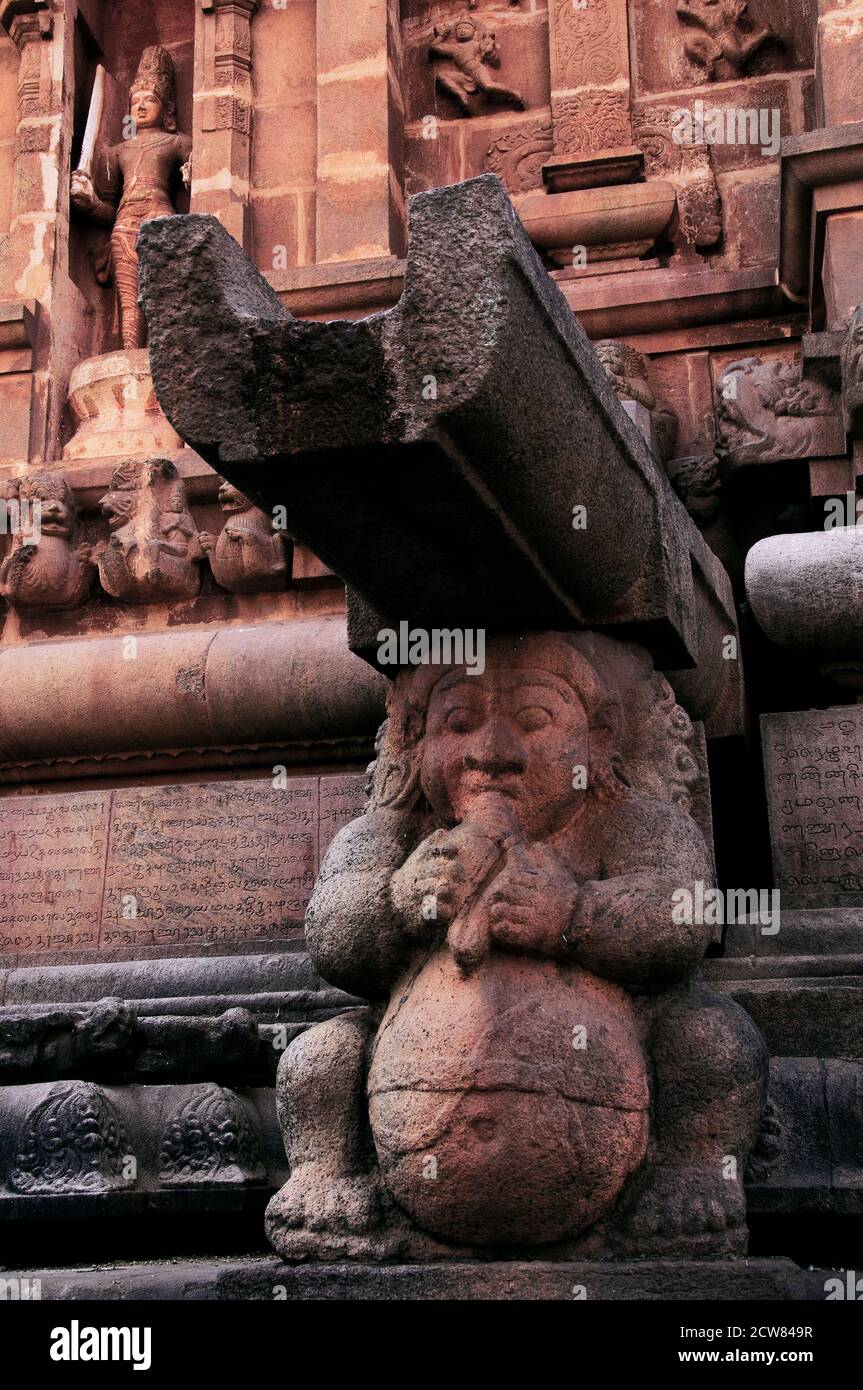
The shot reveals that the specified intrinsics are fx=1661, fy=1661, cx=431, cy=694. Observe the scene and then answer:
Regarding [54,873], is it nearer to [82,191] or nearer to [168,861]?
[168,861]

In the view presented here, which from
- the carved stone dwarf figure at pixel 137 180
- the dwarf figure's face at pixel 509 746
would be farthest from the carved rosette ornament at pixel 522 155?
the dwarf figure's face at pixel 509 746

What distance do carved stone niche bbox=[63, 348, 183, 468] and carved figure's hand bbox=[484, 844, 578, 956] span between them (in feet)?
14.3

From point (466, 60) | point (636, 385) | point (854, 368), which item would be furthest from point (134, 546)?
point (466, 60)

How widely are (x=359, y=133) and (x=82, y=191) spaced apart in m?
1.39

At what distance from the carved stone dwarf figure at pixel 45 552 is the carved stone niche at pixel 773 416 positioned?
2665mm

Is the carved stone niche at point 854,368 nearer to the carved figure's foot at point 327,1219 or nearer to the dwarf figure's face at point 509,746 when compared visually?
the dwarf figure's face at point 509,746

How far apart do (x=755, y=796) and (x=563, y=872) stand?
7.40ft

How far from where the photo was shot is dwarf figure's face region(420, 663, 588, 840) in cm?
357

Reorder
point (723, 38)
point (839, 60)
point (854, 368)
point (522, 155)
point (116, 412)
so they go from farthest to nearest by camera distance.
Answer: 1. point (522, 155)
2. point (723, 38)
3. point (116, 412)
4. point (839, 60)
5. point (854, 368)

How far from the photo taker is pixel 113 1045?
4.44m

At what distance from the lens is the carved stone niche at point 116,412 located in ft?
24.2

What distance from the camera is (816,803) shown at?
473 cm

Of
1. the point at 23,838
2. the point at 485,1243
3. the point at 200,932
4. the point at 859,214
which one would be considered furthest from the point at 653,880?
the point at 859,214

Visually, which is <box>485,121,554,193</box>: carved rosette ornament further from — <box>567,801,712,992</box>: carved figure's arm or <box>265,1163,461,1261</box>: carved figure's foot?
<box>265,1163,461,1261</box>: carved figure's foot
